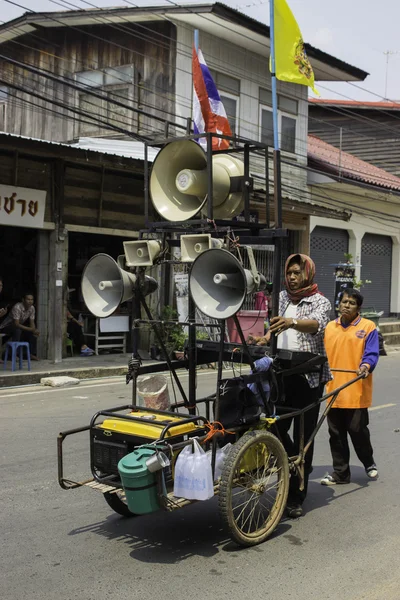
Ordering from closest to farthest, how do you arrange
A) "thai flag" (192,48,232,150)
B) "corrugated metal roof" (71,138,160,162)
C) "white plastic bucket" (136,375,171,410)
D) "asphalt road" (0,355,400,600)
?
"asphalt road" (0,355,400,600) < "white plastic bucket" (136,375,171,410) < "thai flag" (192,48,232,150) < "corrugated metal roof" (71,138,160,162)

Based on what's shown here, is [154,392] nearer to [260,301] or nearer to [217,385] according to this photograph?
[217,385]

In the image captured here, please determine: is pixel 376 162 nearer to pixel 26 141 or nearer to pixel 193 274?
pixel 26 141

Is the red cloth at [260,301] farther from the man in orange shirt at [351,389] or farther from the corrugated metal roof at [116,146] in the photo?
the man in orange shirt at [351,389]

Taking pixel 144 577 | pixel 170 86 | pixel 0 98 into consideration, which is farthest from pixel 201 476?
pixel 0 98

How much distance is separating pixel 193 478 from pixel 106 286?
1470 millimetres

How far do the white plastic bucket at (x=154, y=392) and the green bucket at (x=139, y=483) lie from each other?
89 centimetres

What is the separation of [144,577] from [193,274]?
181cm

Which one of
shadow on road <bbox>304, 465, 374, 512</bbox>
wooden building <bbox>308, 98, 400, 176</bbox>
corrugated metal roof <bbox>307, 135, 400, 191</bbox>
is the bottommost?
shadow on road <bbox>304, 465, 374, 512</bbox>

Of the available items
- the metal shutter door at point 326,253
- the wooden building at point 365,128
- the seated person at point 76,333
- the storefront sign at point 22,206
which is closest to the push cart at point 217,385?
the storefront sign at point 22,206

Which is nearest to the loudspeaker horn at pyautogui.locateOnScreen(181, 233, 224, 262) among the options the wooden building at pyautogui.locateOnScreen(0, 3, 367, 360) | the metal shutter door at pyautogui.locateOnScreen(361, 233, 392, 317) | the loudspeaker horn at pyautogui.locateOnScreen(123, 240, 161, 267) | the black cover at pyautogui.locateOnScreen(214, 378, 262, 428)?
the loudspeaker horn at pyautogui.locateOnScreen(123, 240, 161, 267)

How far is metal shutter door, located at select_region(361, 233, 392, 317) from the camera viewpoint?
2508 centimetres

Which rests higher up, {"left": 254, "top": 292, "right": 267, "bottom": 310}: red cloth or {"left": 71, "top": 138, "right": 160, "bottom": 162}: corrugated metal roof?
{"left": 71, "top": 138, "right": 160, "bottom": 162}: corrugated metal roof

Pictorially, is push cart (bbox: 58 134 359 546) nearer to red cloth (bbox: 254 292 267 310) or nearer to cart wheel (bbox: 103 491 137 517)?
cart wheel (bbox: 103 491 137 517)

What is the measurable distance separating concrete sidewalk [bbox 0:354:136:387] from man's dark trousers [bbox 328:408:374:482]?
7.01 m
